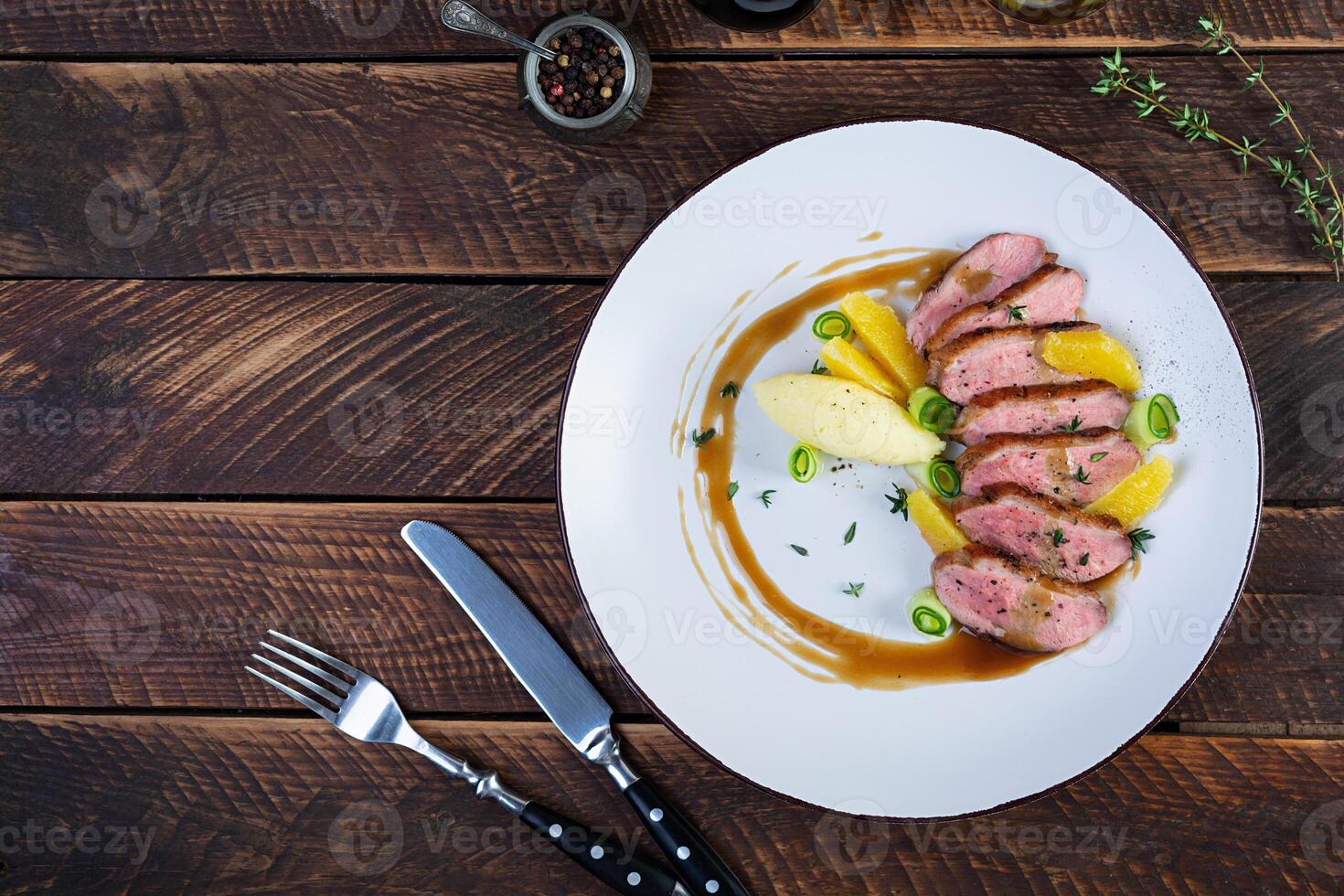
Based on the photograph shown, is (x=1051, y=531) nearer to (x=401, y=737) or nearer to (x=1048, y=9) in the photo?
(x=1048, y=9)

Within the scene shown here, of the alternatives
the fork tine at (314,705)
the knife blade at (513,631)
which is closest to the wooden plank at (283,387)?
the knife blade at (513,631)

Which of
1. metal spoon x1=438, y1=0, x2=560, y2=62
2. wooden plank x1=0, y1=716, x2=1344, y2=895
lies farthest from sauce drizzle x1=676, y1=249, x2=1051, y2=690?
metal spoon x1=438, y1=0, x2=560, y2=62

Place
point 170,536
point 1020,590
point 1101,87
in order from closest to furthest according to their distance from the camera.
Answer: point 1020,590 → point 1101,87 → point 170,536

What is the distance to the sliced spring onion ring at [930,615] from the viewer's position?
2.05 meters

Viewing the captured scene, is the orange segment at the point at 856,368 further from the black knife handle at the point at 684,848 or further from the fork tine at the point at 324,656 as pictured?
the fork tine at the point at 324,656

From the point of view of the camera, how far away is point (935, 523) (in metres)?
2.07

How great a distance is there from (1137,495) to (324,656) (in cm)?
197

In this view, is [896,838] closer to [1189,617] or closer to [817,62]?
[1189,617]

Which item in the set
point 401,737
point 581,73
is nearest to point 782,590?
point 401,737

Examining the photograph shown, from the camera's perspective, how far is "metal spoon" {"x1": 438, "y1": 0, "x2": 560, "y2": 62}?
2.03 meters

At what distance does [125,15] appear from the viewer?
2.28 m

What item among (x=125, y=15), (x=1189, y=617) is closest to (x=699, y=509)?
(x=1189, y=617)

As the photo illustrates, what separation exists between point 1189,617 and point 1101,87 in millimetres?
1250

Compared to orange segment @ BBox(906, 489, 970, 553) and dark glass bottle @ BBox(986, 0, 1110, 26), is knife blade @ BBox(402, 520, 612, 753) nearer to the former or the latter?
orange segment @ BBox(906, 489, 970, 553)
